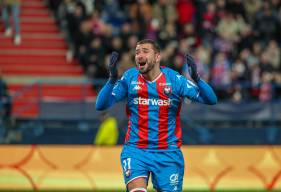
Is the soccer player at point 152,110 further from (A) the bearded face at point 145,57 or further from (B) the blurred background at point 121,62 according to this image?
(B) the blurred background at point 121,62

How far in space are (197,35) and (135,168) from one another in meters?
12.9

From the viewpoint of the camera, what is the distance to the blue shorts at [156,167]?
8391 mm

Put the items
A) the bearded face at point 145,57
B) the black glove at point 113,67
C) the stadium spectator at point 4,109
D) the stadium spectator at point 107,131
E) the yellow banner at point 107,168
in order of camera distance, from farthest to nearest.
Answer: the stadium spectator at point 4,109 < the stadium spectator at point 107,131 < the yellow banner at point 107,168 < the black glove at point 113,67 < the bearded face at point 145,57

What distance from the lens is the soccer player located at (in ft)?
27.6

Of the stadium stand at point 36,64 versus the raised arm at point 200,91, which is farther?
the stadium stand at point 36,64

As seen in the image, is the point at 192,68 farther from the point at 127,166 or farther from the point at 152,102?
the point at 127,166

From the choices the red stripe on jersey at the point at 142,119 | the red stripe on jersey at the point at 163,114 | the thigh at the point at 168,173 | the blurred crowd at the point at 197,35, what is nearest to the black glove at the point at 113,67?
the red stripe on jersey at the point at 142,119

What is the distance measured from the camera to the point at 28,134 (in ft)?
64.4

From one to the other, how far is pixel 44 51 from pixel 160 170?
13.9 meters

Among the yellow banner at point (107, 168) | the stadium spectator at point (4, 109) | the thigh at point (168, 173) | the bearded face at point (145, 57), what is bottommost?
the yellow banner at point (107, 168)

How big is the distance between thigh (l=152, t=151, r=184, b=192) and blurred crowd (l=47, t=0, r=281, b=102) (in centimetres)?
1087

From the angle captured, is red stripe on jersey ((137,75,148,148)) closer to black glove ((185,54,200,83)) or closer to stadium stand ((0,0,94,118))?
black glove ((185,54,200,83))

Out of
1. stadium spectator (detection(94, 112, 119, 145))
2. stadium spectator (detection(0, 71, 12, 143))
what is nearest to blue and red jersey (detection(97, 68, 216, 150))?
stadium spectator (detection(94, 112, 119, 145))

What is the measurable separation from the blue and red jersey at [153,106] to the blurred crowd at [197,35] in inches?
418
